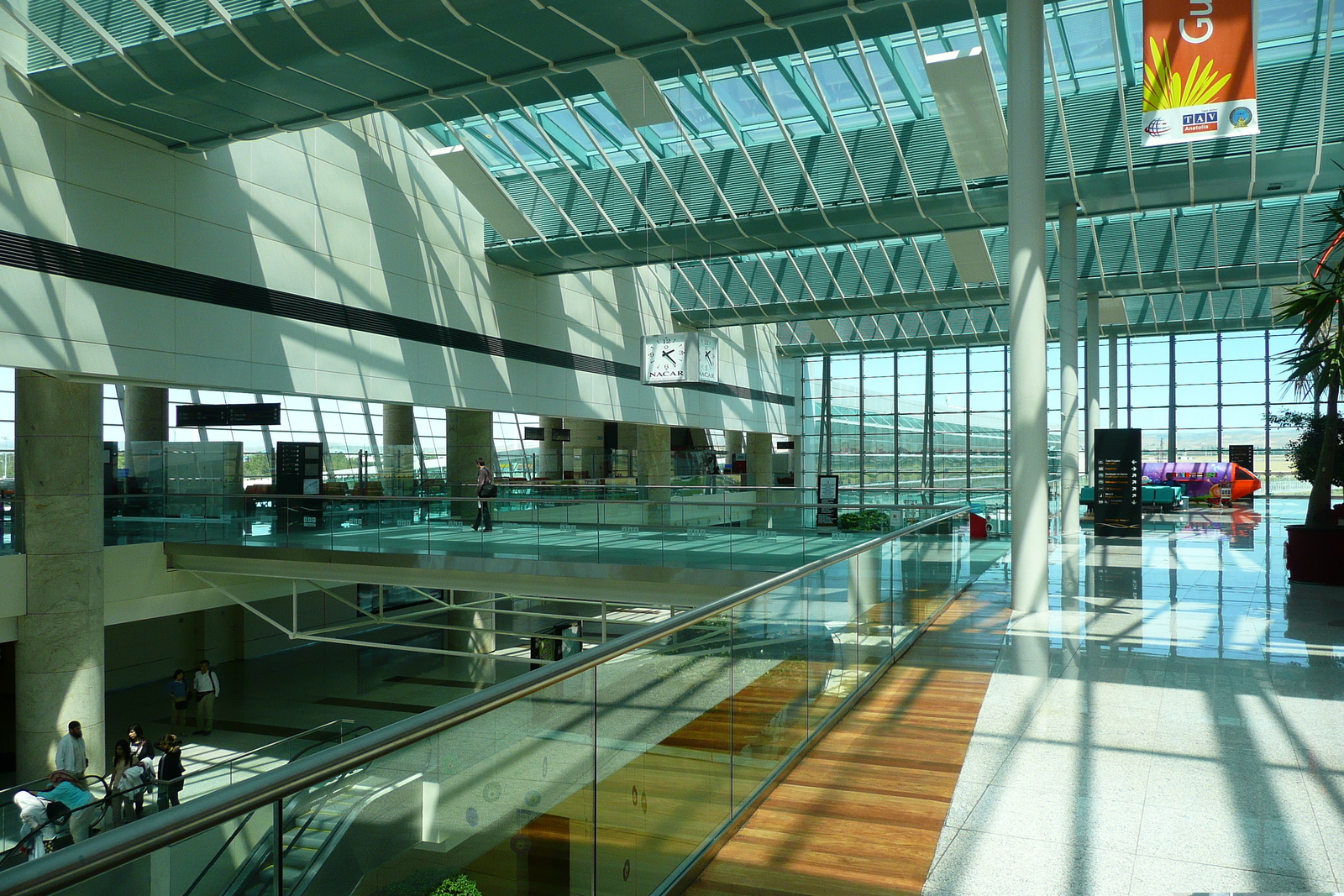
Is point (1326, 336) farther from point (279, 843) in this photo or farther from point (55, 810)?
point (55, 810)

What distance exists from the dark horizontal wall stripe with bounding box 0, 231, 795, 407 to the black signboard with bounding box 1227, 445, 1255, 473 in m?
26.9

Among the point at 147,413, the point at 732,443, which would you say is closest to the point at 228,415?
the point at 147,413

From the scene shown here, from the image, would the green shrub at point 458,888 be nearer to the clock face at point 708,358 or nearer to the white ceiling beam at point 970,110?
the white ceiling beam at point 970,110

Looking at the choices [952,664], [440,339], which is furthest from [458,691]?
[952,664]

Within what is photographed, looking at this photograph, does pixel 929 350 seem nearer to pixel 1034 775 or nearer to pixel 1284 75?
pixel 1284 75

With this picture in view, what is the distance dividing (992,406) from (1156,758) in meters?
39.0

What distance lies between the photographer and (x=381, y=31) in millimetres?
12586

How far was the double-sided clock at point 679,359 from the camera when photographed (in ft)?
68.2

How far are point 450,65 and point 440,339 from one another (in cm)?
976

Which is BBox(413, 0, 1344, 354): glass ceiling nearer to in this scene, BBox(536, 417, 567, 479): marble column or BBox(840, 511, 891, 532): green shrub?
BBox(536, 417, 567, 479): marble column

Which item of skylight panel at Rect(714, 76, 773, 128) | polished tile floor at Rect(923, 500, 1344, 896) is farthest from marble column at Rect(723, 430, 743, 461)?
polished tile floor at Rect(923, 500, 1344, 896)

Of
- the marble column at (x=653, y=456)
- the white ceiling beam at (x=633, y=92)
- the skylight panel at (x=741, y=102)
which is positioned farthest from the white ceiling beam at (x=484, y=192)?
the marble column at (x=653, y=456)

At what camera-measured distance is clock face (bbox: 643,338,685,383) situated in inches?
822

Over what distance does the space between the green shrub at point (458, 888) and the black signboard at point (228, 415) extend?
66.2 feet
